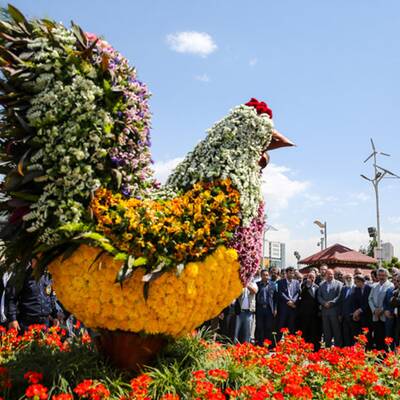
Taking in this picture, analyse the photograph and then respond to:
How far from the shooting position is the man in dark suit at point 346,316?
10062 millimetres

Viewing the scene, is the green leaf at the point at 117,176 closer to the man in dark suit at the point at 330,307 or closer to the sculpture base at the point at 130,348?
the sculpture base at the point at 130,348

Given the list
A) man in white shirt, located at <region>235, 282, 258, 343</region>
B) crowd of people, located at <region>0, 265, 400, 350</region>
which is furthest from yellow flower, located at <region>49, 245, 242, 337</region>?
man in white shirt, located at <region>235, 282, 258, 343</region>

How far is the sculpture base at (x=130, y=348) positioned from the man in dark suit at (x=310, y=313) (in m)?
6.89

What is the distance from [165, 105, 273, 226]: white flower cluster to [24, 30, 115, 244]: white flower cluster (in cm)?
100

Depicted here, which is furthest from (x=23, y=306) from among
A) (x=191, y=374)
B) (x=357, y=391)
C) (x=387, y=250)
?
(x=387, y=250)

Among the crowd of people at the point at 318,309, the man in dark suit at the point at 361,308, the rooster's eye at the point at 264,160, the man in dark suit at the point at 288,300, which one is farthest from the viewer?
the man in dark suit at the point at 288,300

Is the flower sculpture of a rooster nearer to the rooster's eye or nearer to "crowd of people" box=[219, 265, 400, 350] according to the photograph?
the rooster's eye

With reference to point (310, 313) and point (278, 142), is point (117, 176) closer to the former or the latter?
point (278, 142)

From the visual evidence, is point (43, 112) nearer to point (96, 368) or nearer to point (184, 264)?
point (184, 264)

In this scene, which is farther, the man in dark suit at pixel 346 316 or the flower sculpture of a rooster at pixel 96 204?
the man in dark suit at pixel 346 316

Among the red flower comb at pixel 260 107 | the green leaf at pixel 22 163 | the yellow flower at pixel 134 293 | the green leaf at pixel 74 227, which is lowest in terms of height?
the yellow flower at pixel 134 293

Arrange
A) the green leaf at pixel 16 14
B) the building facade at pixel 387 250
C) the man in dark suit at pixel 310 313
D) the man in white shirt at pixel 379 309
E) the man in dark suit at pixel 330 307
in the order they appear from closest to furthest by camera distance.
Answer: the green leaf at pixel 16 14 → the man in white shirt at pixel 379 309 → the man in dark suit at pixel 330 307 → the man in dark suit at pixel 310 313 → the building facade at pixel 387 250

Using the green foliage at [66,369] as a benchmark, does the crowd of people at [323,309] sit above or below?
above

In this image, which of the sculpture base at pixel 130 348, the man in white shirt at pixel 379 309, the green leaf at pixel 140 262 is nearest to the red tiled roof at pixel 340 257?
the man in white shirt at pixel 379 309
